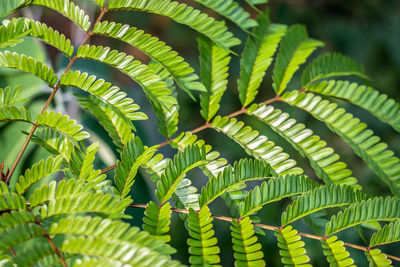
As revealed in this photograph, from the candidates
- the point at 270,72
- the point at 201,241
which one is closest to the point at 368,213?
the point at 201,241

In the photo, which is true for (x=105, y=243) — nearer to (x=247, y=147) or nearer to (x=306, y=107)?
(x=247, y=147)

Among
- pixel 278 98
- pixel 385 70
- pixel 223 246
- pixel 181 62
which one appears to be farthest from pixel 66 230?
pixel 385 70

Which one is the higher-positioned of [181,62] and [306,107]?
[181,62]

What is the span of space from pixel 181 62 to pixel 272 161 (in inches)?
9.3

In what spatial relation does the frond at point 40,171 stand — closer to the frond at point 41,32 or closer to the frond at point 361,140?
the frond at point 41,32

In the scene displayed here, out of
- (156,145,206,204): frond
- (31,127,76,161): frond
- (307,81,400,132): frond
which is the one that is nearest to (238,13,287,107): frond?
(307,81,400,132): frond

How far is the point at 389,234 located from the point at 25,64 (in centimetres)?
61

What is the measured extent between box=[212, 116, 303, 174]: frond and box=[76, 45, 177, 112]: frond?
16cm

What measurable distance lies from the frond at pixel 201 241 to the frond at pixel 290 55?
1.23 ft

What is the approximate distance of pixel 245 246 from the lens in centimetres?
62

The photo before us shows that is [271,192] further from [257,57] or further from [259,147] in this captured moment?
[257,57]

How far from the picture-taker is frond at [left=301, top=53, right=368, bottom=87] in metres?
0.91

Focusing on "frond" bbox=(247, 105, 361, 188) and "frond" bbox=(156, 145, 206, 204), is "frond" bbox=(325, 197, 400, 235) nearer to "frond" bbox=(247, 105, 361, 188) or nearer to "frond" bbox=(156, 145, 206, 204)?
"frond" bbox=(247, 105, 361, 188)

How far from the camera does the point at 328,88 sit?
88cm
